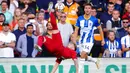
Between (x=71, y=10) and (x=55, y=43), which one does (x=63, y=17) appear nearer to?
(x=71, y=10)

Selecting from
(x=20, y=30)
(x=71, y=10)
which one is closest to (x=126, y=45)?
(x=71, y=10)

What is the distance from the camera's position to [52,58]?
14156mm

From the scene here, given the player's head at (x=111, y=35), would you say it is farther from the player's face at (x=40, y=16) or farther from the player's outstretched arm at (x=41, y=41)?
the player's outstretched arm at (x=41, y=41)

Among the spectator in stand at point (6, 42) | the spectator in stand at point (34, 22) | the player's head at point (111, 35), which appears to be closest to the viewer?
the spectator in stand at point (6, 42)

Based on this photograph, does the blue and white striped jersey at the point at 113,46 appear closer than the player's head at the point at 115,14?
Yes

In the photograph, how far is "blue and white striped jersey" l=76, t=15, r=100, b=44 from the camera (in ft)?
46.9

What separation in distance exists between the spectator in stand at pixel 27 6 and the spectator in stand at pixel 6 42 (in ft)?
4.49

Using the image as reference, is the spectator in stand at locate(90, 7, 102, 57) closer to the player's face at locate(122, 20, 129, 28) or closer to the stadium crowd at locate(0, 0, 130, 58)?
the stadium crowd at locate(0, 0, 130, 58)

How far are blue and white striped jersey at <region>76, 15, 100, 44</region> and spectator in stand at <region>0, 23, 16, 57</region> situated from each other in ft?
5.99

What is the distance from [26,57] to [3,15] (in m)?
2.19

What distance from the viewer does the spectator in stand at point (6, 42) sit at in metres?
14.5

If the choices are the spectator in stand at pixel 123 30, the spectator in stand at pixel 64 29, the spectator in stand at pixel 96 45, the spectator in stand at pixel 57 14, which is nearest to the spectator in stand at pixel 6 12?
the spectator in stand at pixel 57 14

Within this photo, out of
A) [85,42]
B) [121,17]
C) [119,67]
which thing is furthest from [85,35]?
[121,17]

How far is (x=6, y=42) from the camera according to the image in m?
14.8
